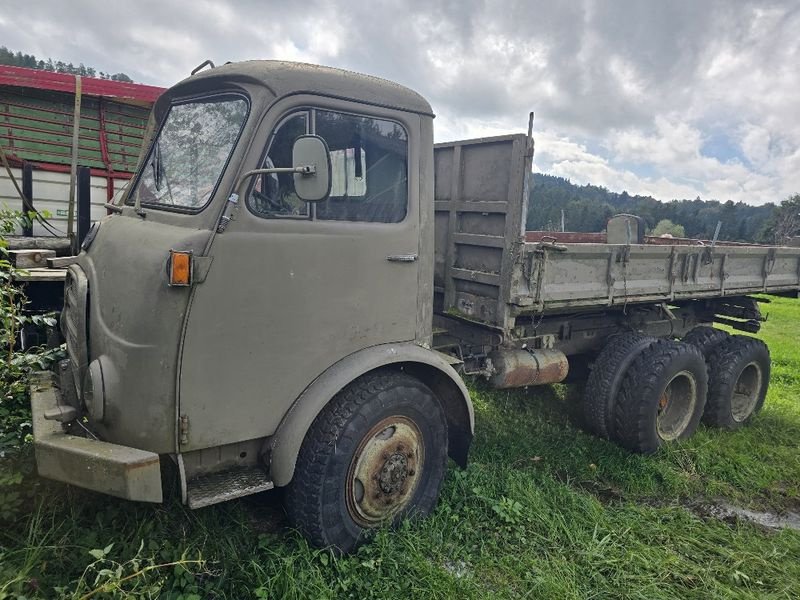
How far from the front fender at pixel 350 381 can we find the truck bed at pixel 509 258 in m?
0.62

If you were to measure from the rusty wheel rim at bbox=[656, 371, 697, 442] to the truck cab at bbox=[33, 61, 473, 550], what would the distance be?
8.33ft

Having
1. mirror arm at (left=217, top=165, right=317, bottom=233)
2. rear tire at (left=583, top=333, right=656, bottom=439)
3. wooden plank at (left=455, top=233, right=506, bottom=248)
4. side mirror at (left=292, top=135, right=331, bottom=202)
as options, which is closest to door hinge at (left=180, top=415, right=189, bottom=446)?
mirror arm at (left=217, top=165, right=317, bottom=233)

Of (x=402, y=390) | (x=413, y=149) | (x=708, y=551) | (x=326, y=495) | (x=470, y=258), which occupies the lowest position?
(x=708, y=551)

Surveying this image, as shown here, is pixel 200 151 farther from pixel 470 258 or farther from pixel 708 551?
pixel 708 551

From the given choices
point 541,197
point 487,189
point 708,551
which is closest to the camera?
point 708,551

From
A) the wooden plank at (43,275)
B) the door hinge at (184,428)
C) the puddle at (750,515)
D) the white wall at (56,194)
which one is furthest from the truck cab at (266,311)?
the white wall at (56,194)

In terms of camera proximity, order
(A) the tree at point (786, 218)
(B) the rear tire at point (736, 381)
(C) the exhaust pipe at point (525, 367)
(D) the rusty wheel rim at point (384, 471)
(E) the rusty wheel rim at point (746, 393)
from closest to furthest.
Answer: (D) the rusty wheel rim at point (384, 471) < (C) the exhaust pipe at point (525, 367) < (B) the rear tire at point (736, 381) < (E) the rusty wheel rim at point (746, 393) < (A) the tree at point (786, 218)

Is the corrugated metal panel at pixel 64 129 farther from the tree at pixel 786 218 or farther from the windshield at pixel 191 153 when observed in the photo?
the tree at pixel 786 218

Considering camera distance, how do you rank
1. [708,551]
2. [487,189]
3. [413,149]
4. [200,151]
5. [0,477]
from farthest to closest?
[487,189], [708,551], [413,149], [200,151], [0,477]

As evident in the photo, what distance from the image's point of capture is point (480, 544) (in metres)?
3.16

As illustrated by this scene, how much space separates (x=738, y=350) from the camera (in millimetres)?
5312

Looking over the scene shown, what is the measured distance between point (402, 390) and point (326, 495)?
68cm

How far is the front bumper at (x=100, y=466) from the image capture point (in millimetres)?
2230

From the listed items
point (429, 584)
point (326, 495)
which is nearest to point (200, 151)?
point (326, 495)
